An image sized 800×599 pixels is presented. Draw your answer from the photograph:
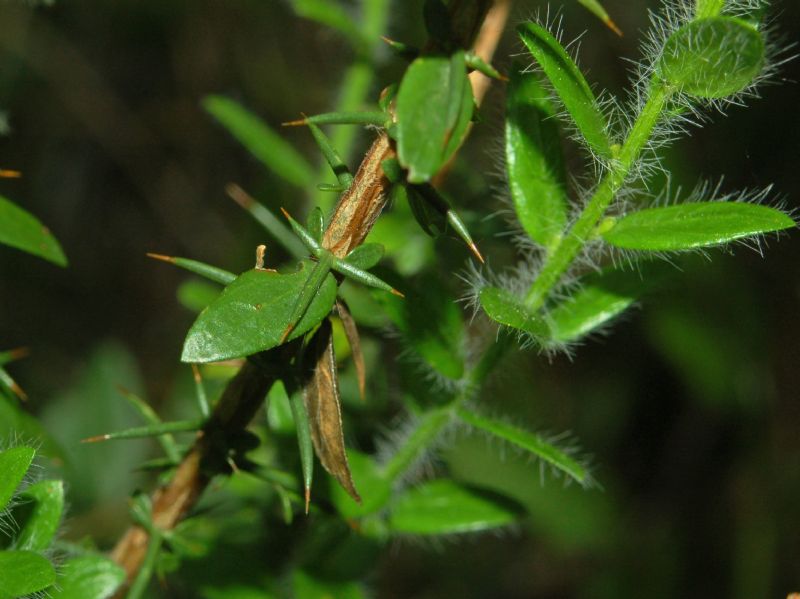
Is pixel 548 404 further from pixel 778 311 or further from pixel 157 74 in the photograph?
pixel 157 74

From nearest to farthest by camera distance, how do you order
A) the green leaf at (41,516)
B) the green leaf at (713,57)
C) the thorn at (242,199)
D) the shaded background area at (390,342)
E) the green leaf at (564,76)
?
the green leaf at (713,57) → the green leaf at (564,76) → the green leaf at (41,516) → the thorn at (242,199) → the shaded background area at (390,342)

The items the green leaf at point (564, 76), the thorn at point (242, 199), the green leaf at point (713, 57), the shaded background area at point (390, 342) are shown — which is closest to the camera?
the green leaf at point (713, 57)

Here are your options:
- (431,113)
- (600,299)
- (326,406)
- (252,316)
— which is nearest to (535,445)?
(600,299)

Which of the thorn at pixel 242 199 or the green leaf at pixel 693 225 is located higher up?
the green leaf at pixel 693 225

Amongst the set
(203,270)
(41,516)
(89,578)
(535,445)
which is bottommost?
(89,578)

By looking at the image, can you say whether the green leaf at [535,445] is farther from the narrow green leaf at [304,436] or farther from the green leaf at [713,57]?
the green leaf at [713,57]

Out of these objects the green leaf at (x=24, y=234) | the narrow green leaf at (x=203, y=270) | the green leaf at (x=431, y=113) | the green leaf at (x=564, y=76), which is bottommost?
the green leaf at (x=24, y=234)

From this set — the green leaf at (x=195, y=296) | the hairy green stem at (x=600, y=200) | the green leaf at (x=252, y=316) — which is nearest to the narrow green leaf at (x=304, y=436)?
the green leaf at (x=252, y=316)

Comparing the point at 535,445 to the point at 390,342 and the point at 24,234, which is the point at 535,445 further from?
the point at 390,342
